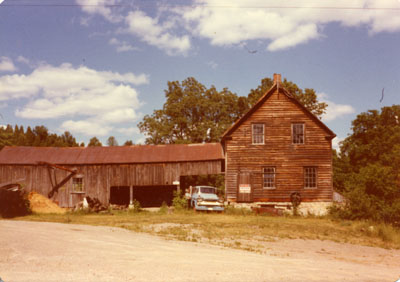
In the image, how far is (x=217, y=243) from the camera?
44.7 ft

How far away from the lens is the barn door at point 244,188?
90.4 ft

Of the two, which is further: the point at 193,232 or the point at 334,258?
the point at 193,232

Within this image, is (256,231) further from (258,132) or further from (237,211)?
(258,132)

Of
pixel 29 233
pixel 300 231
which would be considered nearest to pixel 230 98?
pixel 300 231

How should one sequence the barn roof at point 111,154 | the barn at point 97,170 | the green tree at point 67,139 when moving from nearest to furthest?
1. the barn at point 97,170
2. the barn roof at point 111,154
3. the green tree at point 67,139

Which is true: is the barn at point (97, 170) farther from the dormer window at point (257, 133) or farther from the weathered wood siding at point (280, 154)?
the dormer window at point (257, 133)

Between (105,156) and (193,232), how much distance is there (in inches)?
699

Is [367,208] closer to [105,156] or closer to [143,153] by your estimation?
[143,153]

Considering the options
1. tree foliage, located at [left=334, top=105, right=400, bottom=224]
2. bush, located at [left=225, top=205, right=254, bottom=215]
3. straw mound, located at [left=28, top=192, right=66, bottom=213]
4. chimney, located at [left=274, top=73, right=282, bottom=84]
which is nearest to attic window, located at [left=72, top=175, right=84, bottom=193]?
straw mound, located at [left=28, top=192, right=66, bottom=213]

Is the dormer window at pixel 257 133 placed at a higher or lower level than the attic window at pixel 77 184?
higher

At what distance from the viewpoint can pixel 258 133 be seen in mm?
28500

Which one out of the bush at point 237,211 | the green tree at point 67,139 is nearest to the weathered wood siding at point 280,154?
the bush at point 237,211

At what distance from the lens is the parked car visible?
81.5ft

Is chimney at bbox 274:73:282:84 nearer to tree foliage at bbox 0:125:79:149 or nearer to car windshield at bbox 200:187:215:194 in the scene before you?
car windshield at bbox 200:187:215:194
